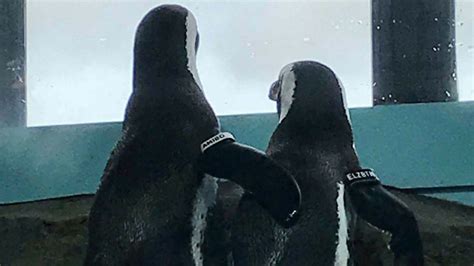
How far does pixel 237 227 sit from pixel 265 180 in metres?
0.20

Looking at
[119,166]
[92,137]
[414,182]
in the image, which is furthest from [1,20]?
[119,166]

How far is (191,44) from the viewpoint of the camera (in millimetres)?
2701

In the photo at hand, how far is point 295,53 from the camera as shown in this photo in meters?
3.79

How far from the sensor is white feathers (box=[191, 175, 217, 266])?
247 centimetres

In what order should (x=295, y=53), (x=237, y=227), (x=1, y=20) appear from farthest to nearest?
(x=1, y=20), (x=295, y=53), (x=237, y=227)

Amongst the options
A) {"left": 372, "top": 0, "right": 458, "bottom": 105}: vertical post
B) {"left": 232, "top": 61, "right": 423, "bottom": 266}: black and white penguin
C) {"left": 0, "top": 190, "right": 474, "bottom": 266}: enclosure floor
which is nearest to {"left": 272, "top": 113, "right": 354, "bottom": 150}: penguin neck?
{"left": 232, "top": 61, "right": 423, "bottom": 266}: black and white penguin

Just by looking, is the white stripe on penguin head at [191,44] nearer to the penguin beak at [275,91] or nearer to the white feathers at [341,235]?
the penguin beak at [275,91]

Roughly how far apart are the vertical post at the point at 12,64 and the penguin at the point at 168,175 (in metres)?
1.43

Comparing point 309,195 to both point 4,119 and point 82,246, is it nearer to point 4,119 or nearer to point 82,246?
point 82,246

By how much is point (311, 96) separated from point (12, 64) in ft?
5.33

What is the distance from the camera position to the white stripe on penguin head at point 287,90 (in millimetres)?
2748

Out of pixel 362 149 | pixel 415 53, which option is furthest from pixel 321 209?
pixel 415 53

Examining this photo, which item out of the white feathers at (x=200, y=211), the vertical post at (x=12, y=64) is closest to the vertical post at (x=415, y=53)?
the vertical post at (x=12, y=64)

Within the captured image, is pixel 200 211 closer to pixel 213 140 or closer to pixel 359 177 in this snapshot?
pixel 213 140
